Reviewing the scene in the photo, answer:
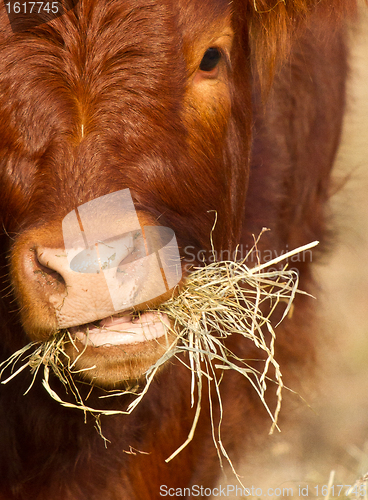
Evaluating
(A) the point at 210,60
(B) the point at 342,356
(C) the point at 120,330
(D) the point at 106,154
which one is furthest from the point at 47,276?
(B) the point at 342,356

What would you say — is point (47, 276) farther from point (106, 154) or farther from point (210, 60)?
point (210, 60)

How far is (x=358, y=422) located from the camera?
154 inches

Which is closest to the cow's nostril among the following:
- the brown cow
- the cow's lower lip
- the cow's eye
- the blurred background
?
the brown cow

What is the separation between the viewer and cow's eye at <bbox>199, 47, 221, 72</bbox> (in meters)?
2.29

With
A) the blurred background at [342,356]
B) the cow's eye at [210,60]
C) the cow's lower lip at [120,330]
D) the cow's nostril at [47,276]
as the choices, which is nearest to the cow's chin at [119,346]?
the cow's lower lip at [120,330]

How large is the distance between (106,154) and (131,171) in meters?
0.12

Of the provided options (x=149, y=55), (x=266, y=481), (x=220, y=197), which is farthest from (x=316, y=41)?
(x=266, y=481)

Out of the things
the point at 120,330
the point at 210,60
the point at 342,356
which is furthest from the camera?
the point at 342,356

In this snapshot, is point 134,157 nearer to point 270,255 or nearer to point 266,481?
point 270,255

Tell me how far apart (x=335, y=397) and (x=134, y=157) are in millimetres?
2781

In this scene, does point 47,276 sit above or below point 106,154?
below

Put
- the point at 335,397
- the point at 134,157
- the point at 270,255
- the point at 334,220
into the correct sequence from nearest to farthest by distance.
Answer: the point at 134,157
the point at 270,255
the point at 334,220
the point at 335,397

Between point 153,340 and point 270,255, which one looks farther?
point 270,255

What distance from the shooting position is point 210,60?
231cm
